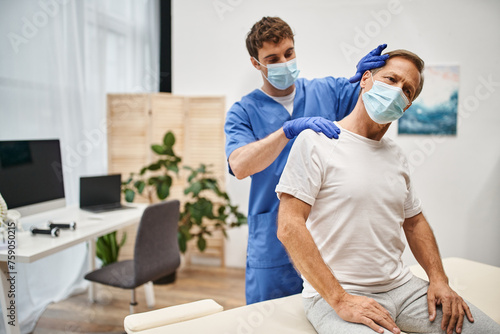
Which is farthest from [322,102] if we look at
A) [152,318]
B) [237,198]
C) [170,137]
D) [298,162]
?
[237,198]

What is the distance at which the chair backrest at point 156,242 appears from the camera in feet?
7.24

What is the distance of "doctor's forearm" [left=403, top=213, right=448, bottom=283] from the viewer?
1320 millimetres

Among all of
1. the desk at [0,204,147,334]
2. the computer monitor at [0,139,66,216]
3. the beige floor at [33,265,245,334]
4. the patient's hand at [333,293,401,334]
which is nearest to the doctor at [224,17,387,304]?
the patient's hand at [333,293,401,334]

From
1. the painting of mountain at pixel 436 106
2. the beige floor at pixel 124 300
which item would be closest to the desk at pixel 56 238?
the beige floor at pixel 124 300

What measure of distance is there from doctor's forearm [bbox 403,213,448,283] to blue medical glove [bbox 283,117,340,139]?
0.45 meters

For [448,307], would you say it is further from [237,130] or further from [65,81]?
[65,81]

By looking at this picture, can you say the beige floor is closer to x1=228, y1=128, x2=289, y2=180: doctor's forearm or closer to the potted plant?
the potted plant

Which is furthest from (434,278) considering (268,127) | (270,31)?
(270,31)

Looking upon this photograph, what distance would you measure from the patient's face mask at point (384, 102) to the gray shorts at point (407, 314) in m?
0.54

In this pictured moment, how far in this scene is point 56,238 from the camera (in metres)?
2.05

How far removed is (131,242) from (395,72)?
298 centimetres

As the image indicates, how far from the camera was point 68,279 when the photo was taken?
3.13m

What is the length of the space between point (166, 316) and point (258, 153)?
2.04ft

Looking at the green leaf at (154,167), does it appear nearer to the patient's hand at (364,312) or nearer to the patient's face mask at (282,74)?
the patient's face mask at (282,74)
